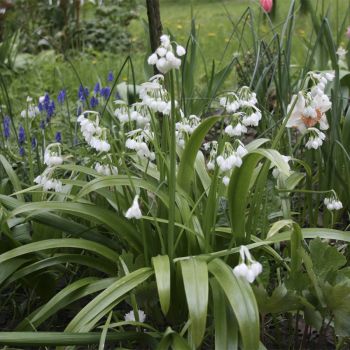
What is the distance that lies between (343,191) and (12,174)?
1.32m

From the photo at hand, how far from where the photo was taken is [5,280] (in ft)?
7.37

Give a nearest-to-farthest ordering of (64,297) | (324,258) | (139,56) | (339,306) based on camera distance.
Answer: (339,306), (324,258), (64,297), (139,56)

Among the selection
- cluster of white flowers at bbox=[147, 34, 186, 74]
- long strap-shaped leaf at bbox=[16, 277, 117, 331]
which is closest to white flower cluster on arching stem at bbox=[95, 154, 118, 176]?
long strap-shaped leaf at bbox=[16, 277, 117, 331]

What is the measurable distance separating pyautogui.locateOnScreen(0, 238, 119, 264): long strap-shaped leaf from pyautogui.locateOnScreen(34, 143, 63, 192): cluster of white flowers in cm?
18

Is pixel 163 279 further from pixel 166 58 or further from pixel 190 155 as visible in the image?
pixel 166 58

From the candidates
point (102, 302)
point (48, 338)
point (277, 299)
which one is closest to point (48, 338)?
point (48, 338)

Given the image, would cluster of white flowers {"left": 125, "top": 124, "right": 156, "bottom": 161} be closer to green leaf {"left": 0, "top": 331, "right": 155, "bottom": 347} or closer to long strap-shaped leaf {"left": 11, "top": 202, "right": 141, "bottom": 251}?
long strap-shaped leaf {"left": 11, "top": 202, "right": 141, "bottom": 251}

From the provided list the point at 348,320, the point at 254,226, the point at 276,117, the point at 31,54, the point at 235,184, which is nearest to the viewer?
the point at 348,320

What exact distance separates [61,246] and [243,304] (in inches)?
25.5

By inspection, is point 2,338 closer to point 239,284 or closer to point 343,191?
point 239,284

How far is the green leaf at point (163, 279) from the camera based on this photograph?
1.75 m

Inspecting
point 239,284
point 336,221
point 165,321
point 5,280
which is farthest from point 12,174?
point 336,221

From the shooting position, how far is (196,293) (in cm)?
177

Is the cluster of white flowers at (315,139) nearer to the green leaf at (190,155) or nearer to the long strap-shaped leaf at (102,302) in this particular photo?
the green leaf at (190,155)
